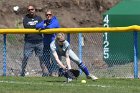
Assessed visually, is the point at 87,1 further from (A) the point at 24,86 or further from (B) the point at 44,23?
(A) the point at 24,86

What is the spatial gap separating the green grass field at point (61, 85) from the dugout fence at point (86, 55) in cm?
119

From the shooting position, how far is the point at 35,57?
62.1 feet

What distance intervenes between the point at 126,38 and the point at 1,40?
386 centimetres

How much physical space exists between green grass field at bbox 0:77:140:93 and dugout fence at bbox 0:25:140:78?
3.92ft

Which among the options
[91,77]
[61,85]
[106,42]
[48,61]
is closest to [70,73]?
[61,85]

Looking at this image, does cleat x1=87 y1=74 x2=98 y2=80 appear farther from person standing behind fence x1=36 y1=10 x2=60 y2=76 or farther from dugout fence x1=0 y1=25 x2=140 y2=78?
person standing behind fence x1=36 y1=10 x2=60 y2=76

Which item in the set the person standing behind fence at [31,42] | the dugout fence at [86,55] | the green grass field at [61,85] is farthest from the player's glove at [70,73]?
the person standing behind fence at [31,42]

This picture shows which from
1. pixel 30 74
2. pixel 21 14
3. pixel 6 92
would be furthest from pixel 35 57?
pixel 21 14

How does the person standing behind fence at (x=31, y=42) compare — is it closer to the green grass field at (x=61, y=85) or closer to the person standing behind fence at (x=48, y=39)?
the person standing behind fence at (x=48, y=39)

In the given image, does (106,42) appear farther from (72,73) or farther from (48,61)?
(72,73)

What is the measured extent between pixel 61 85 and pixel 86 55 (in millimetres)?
3553

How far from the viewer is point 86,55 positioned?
18.7 m

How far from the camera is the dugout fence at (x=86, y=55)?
1777 cm

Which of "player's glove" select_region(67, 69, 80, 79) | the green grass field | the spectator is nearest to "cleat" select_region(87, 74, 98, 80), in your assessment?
the spectator
